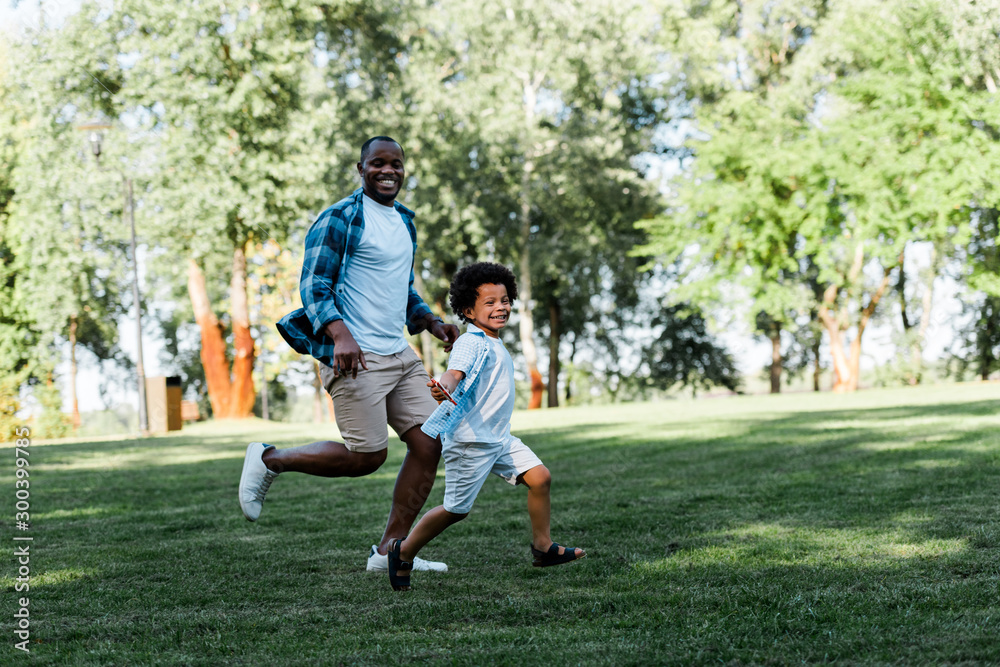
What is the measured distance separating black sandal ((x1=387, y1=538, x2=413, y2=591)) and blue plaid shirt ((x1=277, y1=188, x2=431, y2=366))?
99 cm

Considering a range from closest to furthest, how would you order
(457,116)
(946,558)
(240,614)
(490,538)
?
(240,614)
(946,558)
(490,538)
(457,116)

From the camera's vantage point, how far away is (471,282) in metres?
4.69

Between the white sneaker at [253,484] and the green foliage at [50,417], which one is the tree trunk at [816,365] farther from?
the white sneaker at [253,484]

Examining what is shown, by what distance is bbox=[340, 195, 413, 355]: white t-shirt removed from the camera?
4887mm

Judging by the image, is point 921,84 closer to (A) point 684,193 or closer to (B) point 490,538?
(A) point 684,193

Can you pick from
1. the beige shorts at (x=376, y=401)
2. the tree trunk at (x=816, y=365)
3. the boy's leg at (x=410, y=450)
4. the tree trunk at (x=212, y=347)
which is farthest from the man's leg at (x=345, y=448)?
the tree trunk at (x=816, y=365)

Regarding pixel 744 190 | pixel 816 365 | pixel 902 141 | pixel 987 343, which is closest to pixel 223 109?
pixel 744 190

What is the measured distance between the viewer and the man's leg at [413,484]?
5.03 m

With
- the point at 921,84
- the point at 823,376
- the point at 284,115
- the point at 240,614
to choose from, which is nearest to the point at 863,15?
the point at 921,84

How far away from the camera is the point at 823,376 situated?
5016 centimetres

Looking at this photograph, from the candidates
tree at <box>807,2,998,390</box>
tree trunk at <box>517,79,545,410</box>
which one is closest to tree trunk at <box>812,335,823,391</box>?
tree trunk at <box>517,79,545,410</box>

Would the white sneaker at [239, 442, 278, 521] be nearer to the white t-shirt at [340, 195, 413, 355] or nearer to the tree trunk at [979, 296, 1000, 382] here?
the white t-shirt at [340, 195, 413, 355]

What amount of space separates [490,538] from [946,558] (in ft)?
8.35

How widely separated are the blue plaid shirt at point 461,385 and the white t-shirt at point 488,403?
0.11 feet
